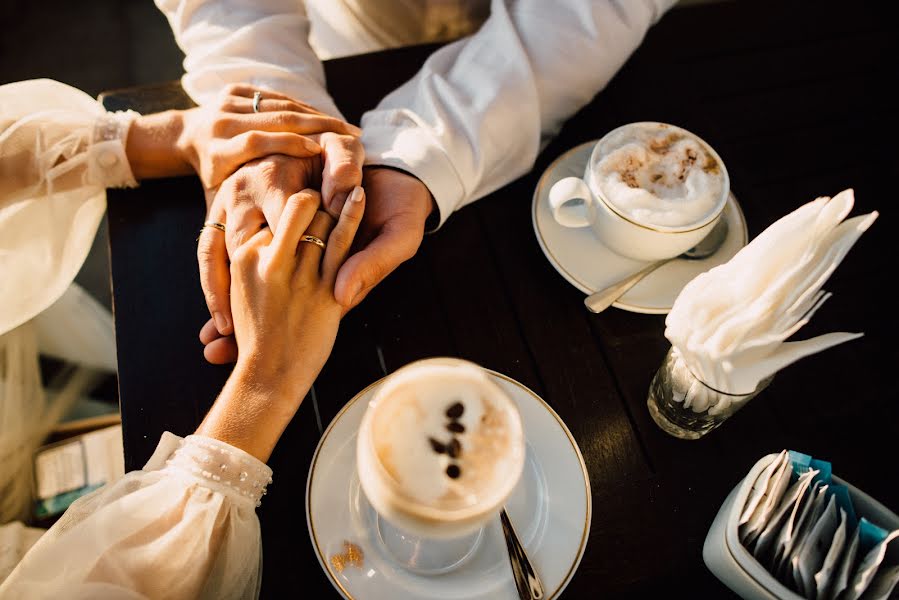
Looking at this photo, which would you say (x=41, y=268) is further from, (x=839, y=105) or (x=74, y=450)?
(x=839, y=105)

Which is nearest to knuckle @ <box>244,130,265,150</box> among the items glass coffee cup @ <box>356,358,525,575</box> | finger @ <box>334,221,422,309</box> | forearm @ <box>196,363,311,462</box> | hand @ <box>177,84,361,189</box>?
hand @ <box>177,84,361,189</box>

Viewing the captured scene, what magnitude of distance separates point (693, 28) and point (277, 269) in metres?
0.80

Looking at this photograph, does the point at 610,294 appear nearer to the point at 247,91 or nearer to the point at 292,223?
the point at 292,223

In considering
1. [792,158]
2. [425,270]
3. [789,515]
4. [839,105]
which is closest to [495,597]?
[789,515]

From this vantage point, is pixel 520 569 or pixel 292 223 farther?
pixel 292 223

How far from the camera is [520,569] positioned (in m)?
0.63

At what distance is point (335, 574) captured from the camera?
2.05 feet

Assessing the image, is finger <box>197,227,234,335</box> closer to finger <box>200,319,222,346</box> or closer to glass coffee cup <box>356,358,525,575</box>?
finger <box>200,319,222,346</box>

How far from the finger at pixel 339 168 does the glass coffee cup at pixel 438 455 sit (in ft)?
1.11

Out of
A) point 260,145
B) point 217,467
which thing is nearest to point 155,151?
point 260,145

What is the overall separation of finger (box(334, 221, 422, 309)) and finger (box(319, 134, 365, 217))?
0.09 metres

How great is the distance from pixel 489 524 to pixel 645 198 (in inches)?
17.0

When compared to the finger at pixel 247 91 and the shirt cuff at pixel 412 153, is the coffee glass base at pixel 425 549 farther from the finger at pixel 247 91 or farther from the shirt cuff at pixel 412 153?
the finger at pixel 247 91

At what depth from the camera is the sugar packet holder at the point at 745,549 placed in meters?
0.55
